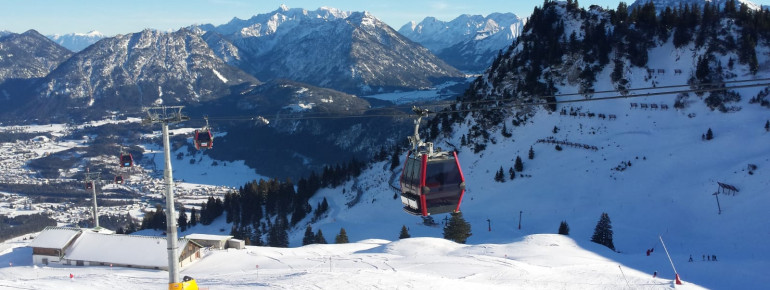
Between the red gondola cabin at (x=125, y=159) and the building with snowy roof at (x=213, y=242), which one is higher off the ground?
the red gondola cabin at (x=125, y=159)

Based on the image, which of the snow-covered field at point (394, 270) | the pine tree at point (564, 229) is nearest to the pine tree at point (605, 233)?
the snow-covered field at point (394, 270)

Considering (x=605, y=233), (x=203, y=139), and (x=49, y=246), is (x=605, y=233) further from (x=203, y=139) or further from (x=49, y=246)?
(x=49, y=246)

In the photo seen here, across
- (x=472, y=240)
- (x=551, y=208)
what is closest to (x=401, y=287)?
(x=472, y=240)

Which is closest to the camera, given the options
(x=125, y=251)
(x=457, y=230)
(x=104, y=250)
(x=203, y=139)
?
(x=203, y=139)

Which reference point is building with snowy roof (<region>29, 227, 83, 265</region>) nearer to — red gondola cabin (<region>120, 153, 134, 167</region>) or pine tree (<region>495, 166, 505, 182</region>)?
red gondola cabin (<region>120, 153, 134, 167</region>)

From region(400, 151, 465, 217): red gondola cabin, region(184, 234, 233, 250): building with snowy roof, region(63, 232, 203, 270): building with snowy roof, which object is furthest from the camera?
region(184, 234, 233, 250): building with snowy roof

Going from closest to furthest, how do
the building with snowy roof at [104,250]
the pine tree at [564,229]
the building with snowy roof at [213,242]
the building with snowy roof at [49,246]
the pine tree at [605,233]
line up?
1. the building with snowy roof at [104,250]
2. the pine tree at [605,233]
3. the building with snowy roof at [49,246]
4. the pine tree at [564,229]
5. the building with snowy roof at [213,242]

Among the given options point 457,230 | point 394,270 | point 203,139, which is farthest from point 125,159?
point 457,230

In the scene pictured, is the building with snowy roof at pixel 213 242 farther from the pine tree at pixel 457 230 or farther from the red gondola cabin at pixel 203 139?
the red gondola cabin at pixel 203 139

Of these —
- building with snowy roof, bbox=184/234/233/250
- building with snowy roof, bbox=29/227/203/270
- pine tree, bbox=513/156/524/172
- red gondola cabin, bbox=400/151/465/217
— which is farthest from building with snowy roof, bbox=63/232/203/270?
pine tree, bbox=513/156/524/172

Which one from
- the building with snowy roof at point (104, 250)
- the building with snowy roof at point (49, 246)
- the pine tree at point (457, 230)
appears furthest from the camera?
the pine tree at point (457, 230)

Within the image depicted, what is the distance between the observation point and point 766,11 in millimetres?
101500

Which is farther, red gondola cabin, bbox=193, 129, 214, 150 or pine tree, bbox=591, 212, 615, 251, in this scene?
pine tree, bbox=591, 212, 615, 251

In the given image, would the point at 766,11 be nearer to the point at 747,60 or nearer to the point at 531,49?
the point at 747,60
